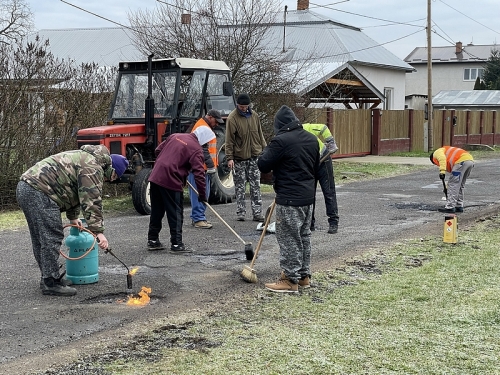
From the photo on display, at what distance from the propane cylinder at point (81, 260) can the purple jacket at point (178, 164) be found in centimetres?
175

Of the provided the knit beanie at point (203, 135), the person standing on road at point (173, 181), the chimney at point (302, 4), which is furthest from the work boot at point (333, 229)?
the chimney at point (302, 4)

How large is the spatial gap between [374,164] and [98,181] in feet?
61.8

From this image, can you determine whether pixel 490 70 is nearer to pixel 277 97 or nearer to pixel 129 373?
pixel 277 97

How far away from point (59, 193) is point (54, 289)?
3.13ft

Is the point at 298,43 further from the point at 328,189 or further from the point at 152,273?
the point at 152,273

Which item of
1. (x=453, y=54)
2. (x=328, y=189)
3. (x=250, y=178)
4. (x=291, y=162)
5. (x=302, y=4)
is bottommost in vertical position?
(x=328, y=189)

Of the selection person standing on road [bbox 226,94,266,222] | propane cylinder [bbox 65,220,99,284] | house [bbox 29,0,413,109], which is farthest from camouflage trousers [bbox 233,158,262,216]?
house [bbox 29,0,413,109]

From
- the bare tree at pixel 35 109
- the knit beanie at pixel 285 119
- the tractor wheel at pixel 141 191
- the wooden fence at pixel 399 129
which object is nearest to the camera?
the knit beanie at pixel 285 119

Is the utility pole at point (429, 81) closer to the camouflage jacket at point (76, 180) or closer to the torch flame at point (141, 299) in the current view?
the torch flame at point (141, 299)

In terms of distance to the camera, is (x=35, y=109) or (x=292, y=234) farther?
(x=35, y=109)

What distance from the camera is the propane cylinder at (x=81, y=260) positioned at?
23.7ft

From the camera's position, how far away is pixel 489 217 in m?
12.5

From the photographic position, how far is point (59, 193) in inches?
263

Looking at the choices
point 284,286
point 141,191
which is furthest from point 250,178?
point 284,286
